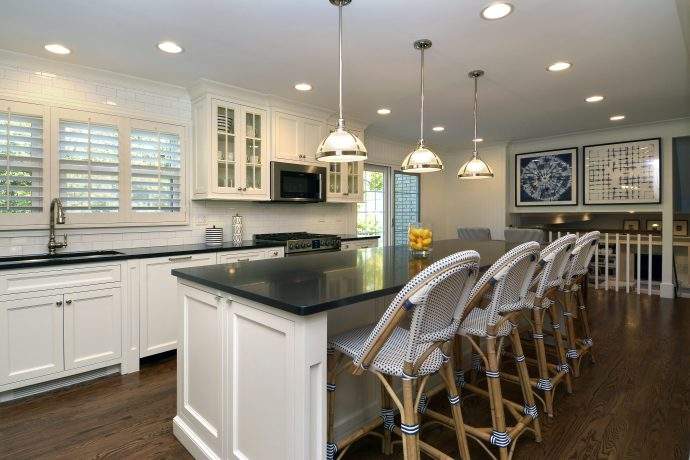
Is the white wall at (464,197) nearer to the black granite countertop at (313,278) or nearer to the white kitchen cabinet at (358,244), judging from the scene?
the white kitchen cabinet at (358,244)

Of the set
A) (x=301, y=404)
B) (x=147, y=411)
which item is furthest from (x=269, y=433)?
(x=147, y=411)

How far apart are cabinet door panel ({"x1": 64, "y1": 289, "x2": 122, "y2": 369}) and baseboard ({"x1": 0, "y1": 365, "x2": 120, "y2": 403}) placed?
12cm

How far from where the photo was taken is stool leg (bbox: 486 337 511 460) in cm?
174

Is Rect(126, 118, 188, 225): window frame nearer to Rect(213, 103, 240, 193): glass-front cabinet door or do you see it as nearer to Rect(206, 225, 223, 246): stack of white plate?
Rect(206, 225, 223, 246): stack of white plate

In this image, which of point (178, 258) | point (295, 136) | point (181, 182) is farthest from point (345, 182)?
point (178, 258)

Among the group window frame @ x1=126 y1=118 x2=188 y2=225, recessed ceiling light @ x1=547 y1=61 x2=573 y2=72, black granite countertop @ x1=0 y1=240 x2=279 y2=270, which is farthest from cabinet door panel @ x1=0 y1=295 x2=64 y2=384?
recessed ceiling light @ x1=547 y1=61 x2=573 y2=72

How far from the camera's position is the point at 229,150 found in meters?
3.87

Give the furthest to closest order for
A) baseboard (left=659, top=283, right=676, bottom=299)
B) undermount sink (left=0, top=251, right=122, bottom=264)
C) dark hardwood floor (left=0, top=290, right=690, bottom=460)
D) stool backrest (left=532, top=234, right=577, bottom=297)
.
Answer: baseboard (left=659, top=283, right=676, bottom=299) < undermount sink (left=0, top=251, right=122, bottom=264) < stool backrest (left=532, top=234, right=577, bottom=297) < dark hardwood floor (left=0, top=290, right=690, bottom=460)

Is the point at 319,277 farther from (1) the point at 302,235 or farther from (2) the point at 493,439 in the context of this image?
(1) the point at 302,235

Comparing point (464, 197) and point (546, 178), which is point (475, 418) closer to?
point (546, 178)

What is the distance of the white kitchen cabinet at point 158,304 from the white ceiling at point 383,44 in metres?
1.63

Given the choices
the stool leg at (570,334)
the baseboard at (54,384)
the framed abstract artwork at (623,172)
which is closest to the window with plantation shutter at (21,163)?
the baseboard at (54,384)

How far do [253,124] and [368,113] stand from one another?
4.85ft

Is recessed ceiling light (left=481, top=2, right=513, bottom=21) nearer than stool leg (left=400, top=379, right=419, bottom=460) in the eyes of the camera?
No
